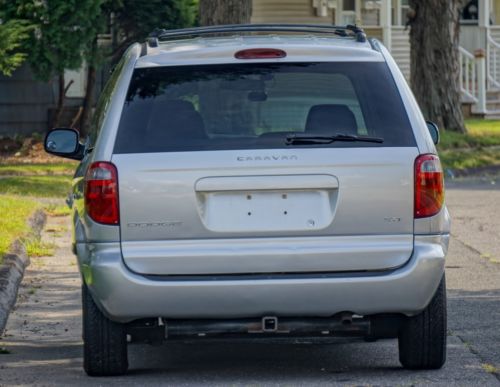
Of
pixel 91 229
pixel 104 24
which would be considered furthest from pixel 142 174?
pixel 104 24

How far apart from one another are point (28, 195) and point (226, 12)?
339cm

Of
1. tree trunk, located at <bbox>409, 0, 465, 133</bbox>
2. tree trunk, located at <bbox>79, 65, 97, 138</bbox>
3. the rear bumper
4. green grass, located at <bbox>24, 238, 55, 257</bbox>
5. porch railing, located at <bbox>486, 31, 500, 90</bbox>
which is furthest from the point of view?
porch railing, located at <bbox>486, 31, 500, 90</bbox>

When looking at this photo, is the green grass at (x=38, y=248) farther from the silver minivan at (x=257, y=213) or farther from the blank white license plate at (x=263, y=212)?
the blank white license plate at (x=263, y=212)

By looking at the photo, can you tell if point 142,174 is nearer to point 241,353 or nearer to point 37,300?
point 241,353

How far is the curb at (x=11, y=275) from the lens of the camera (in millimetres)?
9603

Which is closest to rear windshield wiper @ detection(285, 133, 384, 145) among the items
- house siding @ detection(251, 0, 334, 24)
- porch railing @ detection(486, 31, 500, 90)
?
porch railing @ detection(486, 31, 500, 90)

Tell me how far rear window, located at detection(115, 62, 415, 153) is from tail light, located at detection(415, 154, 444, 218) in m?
0.13

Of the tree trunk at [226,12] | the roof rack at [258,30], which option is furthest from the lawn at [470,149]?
the roof rack at [258,30]

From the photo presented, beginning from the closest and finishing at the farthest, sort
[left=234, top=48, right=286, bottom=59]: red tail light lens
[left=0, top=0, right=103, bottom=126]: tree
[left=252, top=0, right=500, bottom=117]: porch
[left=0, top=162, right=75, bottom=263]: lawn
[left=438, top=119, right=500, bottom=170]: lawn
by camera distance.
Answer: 1. [left=234, top=48, right=286, bottom=59]: red tail light lens
2. [left=0, top=162, right=75, bottom=263]: lawn
3. [left=438, top=119, right=500, bottom=170]: lawn
4. [left=0, top=0, right=103, bottom=126]: tree
5. [left=252, top=0, right=500, bottom=117]: porch

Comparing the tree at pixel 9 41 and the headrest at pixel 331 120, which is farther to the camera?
the tree at pixel 9 41

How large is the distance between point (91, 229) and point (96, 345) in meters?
0.67

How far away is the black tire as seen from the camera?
7059mm

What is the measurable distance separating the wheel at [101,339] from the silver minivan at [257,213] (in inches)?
1.5

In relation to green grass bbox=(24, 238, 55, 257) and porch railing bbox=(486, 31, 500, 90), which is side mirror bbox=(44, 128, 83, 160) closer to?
green grass bbox=(24, 238, 55, 257)
